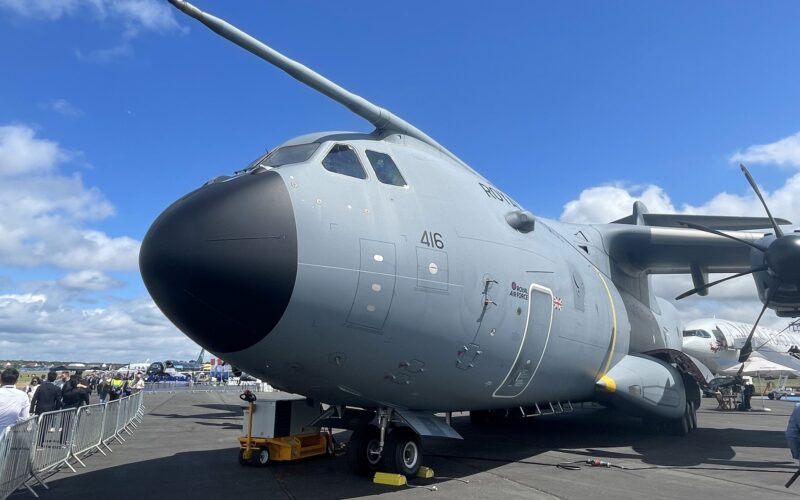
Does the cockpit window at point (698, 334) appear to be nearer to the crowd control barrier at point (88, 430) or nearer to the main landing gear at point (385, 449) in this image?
the main landing gear at point (385, 449)

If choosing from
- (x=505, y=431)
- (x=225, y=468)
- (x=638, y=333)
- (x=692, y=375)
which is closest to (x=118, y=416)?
(x=225, y=468)

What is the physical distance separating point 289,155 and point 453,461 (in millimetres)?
5707

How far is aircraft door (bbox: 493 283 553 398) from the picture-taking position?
8.03 m

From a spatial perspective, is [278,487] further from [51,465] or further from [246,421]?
[51,465]

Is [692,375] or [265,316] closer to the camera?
[265,316]

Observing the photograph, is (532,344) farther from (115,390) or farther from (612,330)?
(115,390)

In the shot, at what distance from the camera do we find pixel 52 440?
9.12 metres

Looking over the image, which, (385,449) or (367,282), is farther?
(385,449)

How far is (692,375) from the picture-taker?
13.1m

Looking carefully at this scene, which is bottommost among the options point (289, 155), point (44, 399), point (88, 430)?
point (88, 430)

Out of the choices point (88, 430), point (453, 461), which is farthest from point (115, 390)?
point (453, 461)

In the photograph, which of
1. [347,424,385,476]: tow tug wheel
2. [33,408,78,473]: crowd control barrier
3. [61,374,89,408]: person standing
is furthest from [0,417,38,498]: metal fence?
[61,374,89,408]: person standing

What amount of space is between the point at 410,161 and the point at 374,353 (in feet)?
8.41

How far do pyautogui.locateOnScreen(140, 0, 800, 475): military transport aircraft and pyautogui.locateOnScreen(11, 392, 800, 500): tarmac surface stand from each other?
941 millimetres
